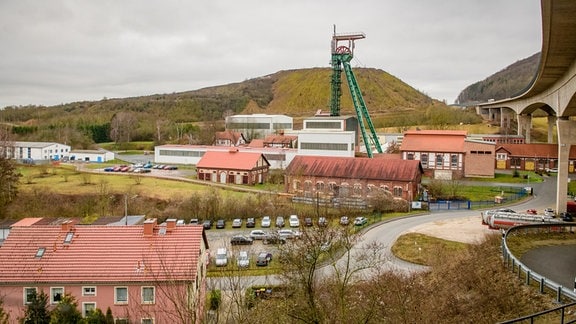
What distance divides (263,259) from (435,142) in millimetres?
27220

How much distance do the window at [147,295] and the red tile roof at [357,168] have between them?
2155cm

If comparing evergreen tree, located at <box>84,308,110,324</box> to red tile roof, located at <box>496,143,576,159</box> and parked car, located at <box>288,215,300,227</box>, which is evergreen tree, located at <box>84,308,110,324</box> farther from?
red tile roof, located at <box>496,143,576,159</box>

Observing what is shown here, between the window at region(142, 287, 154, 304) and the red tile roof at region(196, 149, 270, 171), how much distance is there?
25.6 metres

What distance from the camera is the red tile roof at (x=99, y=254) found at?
15.4 m

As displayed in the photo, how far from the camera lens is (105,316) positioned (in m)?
14.0

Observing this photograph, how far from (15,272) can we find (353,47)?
4094 cm

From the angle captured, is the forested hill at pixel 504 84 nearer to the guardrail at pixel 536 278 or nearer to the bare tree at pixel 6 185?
the bare tree at pixel 6 185

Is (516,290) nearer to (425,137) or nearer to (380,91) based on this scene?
(425,137)

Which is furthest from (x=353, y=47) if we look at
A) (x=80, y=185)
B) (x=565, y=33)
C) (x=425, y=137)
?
(x=565, y=33)

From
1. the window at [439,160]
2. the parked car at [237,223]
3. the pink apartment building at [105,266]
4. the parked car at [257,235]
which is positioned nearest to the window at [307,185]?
the parked car at [237,223]

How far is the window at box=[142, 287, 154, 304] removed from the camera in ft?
49.8

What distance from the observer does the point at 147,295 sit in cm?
1525

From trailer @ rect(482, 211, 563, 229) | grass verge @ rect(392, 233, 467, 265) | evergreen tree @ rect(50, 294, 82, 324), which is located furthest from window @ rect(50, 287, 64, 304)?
trailer @ rect(482, 211, 563, 229)

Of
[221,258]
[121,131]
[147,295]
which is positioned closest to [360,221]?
[221,258]
